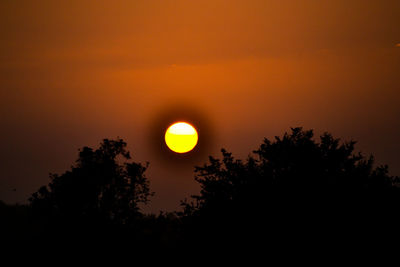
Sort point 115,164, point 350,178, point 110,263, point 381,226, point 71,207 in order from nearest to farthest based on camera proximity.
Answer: point 381,226 < point 350,178 < point 110,263 < point 71,207 < point 115,164

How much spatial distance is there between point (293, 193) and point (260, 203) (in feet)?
6.14

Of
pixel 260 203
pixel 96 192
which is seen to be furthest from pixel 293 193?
pixel 96 192

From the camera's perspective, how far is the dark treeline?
1187 inches

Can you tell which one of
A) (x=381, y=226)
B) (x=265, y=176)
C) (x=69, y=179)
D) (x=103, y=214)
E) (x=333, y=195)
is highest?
(x=69, y=179)

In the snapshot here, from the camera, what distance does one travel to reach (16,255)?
39094 mm

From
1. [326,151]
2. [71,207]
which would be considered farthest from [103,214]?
[326,151]

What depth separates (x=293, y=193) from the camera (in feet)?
103

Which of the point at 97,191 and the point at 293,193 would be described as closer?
the point at 293,193

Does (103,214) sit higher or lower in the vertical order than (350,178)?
higher

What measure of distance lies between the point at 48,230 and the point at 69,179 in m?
3.97

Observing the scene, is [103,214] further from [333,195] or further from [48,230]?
[333,195]

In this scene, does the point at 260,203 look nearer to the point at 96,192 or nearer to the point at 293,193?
the point at 293,193

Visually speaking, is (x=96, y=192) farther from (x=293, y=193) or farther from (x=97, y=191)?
(x=293, y=193)

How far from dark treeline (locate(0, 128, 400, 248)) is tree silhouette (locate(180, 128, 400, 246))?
5cm
